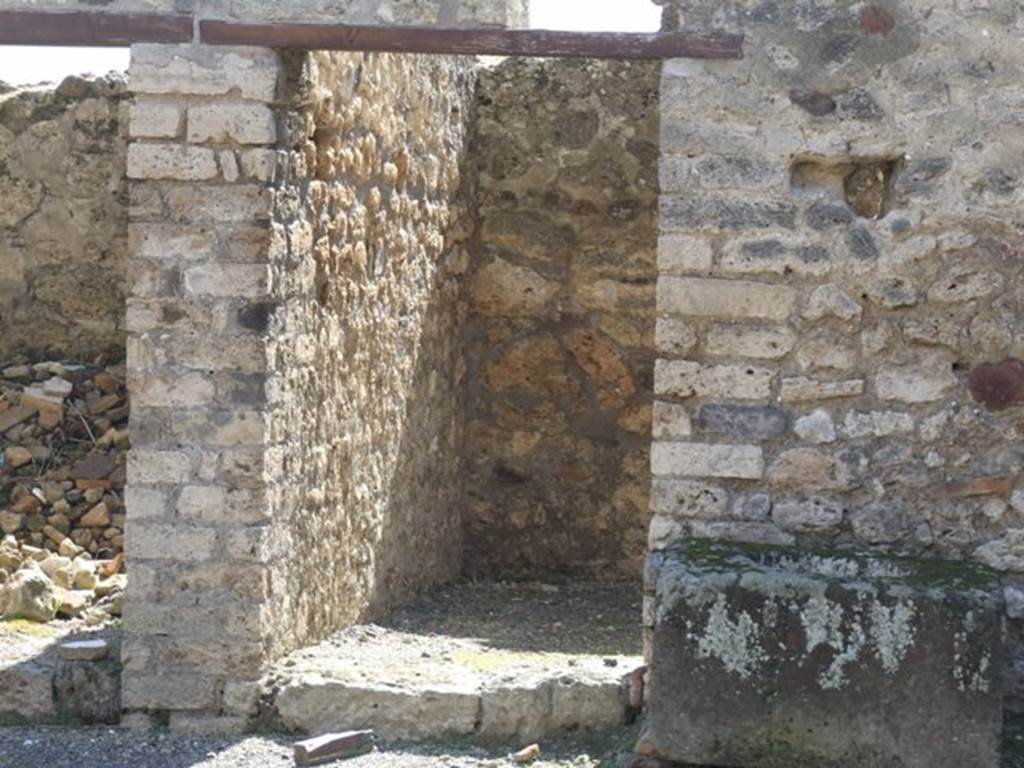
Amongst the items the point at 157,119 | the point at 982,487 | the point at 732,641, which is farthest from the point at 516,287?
the point at 732,641

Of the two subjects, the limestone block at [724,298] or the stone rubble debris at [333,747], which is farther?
the stone rubble debris at [333,747]

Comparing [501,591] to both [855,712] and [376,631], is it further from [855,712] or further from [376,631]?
[855,712]

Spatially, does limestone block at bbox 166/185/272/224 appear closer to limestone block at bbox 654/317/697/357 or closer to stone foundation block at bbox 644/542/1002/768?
limestone block at bbox 654/317/697/357

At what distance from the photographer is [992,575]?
6.02m

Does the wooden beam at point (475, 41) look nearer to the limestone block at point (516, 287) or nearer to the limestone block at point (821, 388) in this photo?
the limestone block at point (821, 388)

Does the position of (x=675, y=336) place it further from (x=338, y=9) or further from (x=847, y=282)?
(x=338, y=9)

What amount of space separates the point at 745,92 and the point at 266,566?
2161 mm

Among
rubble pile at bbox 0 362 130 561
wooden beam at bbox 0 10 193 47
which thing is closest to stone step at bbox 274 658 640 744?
wooden beam at bbox 0 10 193 47

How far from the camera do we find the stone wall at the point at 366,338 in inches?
271

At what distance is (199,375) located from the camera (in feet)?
21.8

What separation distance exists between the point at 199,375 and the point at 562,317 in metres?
3.18

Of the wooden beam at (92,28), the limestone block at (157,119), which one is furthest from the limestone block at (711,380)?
the wooden beam at (92,28)

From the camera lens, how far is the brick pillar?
6555 millimetres

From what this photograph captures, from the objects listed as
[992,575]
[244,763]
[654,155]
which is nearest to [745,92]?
[992,575]
